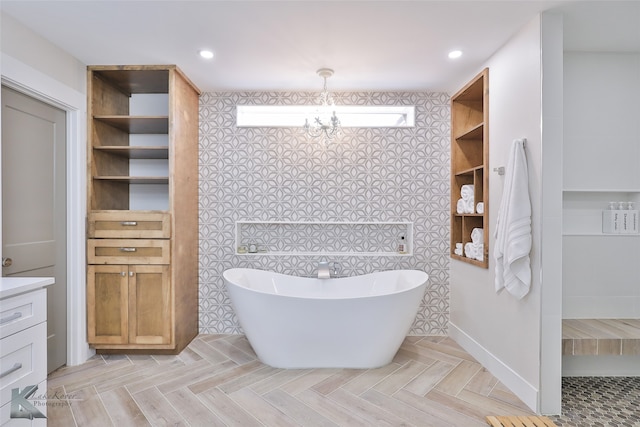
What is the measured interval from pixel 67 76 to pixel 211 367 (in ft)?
8.43

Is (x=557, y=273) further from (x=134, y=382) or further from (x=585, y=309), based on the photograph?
(x=134, y=382)

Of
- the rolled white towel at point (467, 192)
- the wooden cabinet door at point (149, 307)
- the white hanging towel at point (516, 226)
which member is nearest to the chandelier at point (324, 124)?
the rolled white towel at point (467, 192)

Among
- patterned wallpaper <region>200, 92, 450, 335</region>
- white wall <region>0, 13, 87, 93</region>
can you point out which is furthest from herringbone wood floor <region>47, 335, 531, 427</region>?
white wall <region>0, 13, 87, 93</region>

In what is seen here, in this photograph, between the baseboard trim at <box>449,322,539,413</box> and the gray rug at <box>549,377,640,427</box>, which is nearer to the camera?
the gray rug at <box>549,377,640,427</box>

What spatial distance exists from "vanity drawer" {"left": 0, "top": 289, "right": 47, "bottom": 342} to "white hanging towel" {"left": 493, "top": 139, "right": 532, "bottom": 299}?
2.64m

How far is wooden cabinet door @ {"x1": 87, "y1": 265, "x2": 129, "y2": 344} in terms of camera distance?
2768 mm

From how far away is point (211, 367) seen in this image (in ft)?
8.61

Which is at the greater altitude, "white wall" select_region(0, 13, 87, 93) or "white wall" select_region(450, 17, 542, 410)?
"white wall" select_region(0, 13, 87, 93)

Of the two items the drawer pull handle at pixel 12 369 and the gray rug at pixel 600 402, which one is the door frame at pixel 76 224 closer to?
the drawer pull handle at pixel 12 369

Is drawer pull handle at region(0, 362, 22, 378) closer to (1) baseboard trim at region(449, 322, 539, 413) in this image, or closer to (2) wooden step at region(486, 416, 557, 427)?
(2) wooden step at region(486, 416, 557, 427)

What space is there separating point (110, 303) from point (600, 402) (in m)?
3.68

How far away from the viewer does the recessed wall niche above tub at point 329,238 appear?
346 centimetres

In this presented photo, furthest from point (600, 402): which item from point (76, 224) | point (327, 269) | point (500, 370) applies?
point (76, 224)

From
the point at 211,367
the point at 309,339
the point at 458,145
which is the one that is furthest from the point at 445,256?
the point at 211,367
